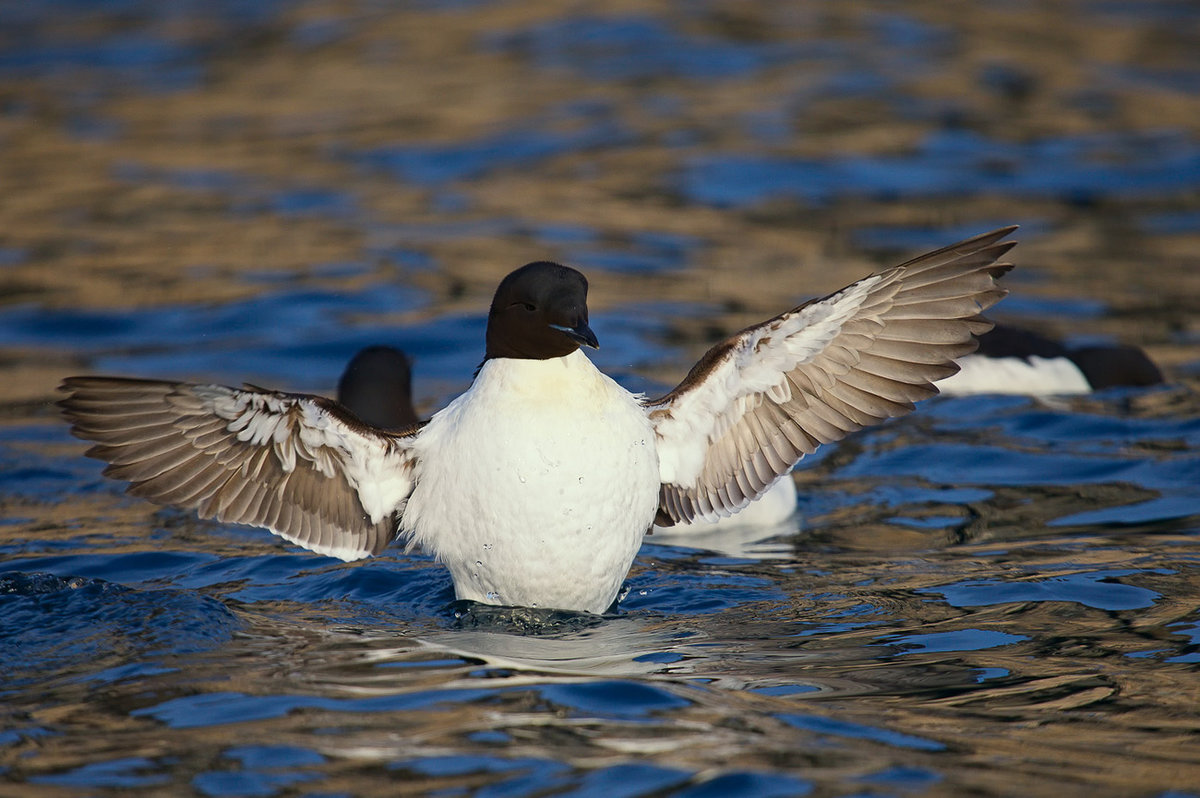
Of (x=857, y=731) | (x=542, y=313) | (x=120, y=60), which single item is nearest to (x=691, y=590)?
(x=542, y=313)

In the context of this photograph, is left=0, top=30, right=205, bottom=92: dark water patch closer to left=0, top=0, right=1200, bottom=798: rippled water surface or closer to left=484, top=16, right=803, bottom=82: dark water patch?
left=0, top=0, right=1200, bottom=798: rippled water surface

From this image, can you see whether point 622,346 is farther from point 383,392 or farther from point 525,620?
point 525,620

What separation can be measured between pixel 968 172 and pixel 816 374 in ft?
29.4

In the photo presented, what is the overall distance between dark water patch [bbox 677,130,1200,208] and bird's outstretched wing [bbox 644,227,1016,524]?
7429 mm

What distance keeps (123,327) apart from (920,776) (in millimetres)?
8200

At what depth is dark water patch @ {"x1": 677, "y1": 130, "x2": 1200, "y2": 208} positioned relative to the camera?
13.5 m

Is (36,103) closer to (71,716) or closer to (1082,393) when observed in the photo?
(1082,393)

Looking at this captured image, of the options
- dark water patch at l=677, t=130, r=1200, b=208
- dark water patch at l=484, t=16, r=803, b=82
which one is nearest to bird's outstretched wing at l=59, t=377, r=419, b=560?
dark water patch at l=677, t=130, r=1200, b=208

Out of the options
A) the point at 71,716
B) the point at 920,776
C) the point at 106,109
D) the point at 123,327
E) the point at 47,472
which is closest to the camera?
the point at 920,776

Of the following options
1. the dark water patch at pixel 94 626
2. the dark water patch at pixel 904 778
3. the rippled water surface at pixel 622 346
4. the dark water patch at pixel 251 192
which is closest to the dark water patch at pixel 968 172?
the rippled water surface at pixel 622 346

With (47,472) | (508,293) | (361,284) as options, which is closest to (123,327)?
(361,284)

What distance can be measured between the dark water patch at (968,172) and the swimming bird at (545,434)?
7.55 m

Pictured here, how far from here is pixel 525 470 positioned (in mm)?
5301

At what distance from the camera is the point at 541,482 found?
531cm
